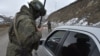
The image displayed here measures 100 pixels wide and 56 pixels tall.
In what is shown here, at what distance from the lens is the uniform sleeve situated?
517 cm

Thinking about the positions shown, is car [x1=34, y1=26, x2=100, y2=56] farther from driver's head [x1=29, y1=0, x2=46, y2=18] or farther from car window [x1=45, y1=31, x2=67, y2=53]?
driver's head [x1=29, y1=0, x2=46, y2=18]

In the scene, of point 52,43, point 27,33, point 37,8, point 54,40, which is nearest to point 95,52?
point 27,33

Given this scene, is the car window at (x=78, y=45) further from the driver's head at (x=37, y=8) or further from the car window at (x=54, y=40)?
the driver's head at (x=37, y=8)

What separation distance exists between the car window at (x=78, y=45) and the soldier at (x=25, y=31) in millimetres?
460

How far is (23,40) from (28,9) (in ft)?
1.80

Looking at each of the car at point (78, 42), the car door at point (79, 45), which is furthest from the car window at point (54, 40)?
the car door at point (79, 45)

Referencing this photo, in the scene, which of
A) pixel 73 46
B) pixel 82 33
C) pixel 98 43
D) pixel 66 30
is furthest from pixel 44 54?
pixel 98 43

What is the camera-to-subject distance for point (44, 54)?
6574mm

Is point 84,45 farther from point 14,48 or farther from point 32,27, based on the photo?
point 14,48

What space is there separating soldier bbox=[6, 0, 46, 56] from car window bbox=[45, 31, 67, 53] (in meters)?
0.40

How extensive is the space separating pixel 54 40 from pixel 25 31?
3.91ft

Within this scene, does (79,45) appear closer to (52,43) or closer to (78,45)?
(78,45)

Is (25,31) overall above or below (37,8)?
below

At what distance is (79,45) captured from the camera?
15.8 ft
